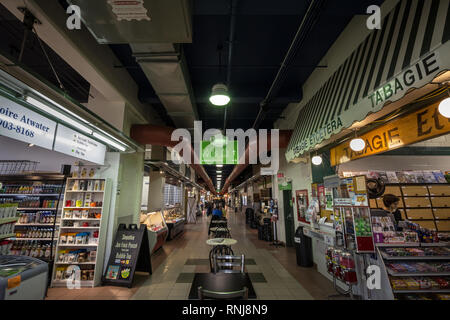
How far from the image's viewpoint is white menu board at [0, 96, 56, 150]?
2.11m

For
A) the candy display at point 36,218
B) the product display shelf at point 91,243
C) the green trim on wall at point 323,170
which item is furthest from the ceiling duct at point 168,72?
the candy display at point 36,218

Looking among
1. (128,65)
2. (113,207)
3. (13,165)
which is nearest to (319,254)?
(113,207)

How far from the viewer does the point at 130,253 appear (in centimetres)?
435

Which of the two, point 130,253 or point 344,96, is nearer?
point 344,96

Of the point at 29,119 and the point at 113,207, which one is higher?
the point at 29,119

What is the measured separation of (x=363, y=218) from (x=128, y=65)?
19.5 feet

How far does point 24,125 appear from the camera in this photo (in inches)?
91.2

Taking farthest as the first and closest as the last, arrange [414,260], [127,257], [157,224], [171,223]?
[171,223], [157,224], [127,257], [414,260]

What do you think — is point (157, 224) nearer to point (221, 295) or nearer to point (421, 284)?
point (221, 295)

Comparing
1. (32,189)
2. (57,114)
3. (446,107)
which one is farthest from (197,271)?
(446,107)

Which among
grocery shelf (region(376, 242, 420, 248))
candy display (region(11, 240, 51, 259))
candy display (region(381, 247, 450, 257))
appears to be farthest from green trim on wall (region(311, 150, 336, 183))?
candy display (region(11, 240, 51, 259))

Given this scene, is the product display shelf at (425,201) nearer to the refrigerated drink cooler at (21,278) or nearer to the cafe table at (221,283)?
the cafe table at (221,283)

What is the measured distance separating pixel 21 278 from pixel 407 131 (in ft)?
16.1
